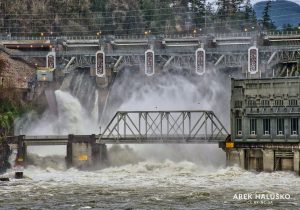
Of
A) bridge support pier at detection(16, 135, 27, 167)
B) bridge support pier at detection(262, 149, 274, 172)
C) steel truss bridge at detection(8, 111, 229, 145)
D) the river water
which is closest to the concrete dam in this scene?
steel truss bridge at detection(8, 111, 229, 145)

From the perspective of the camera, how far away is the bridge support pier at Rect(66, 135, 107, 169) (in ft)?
345

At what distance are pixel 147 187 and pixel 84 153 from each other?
24.6m

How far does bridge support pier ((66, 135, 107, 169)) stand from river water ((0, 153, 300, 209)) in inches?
74.5

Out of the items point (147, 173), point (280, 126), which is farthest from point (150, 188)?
point (280, 126)

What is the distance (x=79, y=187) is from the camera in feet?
273

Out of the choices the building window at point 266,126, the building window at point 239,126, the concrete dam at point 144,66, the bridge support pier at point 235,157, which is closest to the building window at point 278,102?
the building window at point 266,126

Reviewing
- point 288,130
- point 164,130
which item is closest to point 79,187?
point 288,130

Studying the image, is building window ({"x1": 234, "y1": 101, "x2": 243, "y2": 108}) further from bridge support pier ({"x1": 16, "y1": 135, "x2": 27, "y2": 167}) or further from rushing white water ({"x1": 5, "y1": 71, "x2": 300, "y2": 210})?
bridge support pier ({"x1": 16, "y1": 135, "x2": 27, "y2": 167})

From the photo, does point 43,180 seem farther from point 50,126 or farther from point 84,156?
point 50,126

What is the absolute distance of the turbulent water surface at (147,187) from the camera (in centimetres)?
6912

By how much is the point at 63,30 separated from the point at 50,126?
5937cm

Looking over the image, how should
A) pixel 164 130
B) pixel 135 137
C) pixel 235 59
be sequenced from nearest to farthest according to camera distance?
pixel 135 137
pixel 164 130
pixel 235 59

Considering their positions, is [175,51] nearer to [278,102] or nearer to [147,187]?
[278,102]

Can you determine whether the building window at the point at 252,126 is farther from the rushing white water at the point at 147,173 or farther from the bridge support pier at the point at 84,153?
the bridge support pier at the point at 84,153
